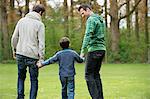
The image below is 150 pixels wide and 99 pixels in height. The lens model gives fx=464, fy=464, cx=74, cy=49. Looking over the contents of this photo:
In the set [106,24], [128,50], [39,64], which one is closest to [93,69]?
[39,64]

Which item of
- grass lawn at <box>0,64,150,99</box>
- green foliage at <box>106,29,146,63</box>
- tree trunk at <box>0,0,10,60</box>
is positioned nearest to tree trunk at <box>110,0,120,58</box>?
green foliage at <box>106,29,146,63</box>

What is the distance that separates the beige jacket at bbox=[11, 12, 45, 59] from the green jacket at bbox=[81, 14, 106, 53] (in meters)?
0.79

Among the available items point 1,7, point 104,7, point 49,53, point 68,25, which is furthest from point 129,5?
point 1,7

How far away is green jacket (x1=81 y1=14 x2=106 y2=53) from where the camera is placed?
8.02 m

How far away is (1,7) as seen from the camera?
35.8 m

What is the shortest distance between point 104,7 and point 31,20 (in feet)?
98.3

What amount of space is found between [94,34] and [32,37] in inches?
43.0

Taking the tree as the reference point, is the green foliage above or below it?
below

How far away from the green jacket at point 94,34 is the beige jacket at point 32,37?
79 centimetres

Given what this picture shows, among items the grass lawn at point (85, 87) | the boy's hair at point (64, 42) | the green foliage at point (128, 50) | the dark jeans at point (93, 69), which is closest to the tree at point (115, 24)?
the green foliage at point (128, 50)

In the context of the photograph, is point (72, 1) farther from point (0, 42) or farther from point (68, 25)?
point (0, 42)

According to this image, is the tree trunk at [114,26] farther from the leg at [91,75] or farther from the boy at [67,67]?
the leg at [91,75]

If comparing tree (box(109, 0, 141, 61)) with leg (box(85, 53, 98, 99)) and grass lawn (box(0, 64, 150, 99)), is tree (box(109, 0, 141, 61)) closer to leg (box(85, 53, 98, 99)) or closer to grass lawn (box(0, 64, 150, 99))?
grass lawn (box(0, 64, 150, 99))

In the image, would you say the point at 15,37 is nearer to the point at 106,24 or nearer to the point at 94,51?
the point at 94,51
